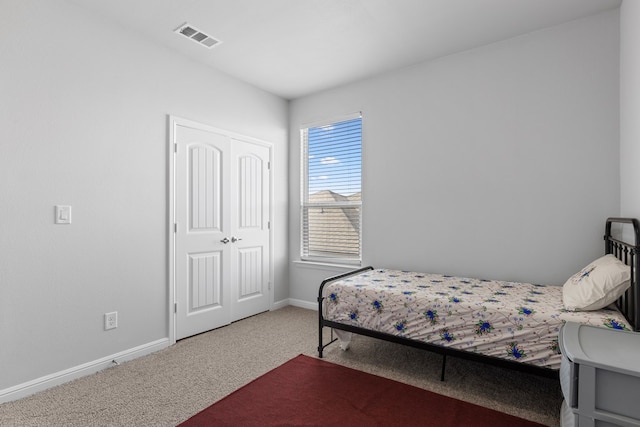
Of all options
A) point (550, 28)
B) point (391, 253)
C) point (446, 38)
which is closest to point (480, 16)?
point (446, 38)

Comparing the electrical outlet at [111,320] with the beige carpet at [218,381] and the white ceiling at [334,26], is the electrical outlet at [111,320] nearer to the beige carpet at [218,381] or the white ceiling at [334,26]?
the beige carpet at [218,381]

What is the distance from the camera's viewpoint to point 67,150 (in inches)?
94.5

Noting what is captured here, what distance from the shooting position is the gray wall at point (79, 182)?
85.3 inches

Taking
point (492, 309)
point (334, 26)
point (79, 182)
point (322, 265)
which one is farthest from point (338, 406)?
point (334, 26)

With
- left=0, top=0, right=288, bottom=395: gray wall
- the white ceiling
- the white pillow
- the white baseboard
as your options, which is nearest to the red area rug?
the white pillow

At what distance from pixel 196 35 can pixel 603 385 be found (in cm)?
339

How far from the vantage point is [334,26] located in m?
2.70

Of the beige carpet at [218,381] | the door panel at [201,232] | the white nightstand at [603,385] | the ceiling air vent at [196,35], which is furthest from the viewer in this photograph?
the door panel at [201,232]

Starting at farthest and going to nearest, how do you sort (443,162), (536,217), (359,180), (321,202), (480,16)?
(321,202)
(359,180)
(443,162)
(536,217)
(480,16)

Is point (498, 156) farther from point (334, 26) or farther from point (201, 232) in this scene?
point (201, 232)

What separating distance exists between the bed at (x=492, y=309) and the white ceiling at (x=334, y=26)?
1708mm

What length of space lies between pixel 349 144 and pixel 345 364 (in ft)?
7.81

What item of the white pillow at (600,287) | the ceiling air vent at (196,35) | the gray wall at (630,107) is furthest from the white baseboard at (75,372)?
the gray wall at (630,107)

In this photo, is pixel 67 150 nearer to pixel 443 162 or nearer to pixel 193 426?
pixel 193 426
